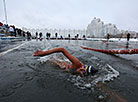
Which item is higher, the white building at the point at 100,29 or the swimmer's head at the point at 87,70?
the white building at the point at 100,29

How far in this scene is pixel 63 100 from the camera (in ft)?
5.16

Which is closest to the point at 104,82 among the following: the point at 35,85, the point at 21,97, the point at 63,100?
the point at 63,100

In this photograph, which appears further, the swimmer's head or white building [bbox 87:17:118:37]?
white building [bbox 87:17:118:37]

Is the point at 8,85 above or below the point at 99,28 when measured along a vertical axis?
below

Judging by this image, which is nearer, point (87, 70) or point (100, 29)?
point (87, 70)

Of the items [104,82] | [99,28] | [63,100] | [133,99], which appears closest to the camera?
[63,100]

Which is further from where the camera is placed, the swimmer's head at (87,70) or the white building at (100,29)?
the white building at (100,29)

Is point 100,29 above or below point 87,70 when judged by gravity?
above

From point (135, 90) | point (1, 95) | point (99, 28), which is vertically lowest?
point (135, 90)

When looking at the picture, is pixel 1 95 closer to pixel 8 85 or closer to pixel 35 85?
pixel 8 85

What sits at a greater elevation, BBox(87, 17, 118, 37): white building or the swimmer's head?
BBox(87, 17, 118, 37): white building

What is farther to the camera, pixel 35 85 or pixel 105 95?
pixel 35 85

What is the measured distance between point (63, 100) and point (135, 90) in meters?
1.76

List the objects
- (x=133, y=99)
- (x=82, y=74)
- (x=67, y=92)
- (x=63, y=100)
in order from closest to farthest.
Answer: (x=63, y=100), (x=133, y=99), (x=67, y=92), (x=82, y=74)
